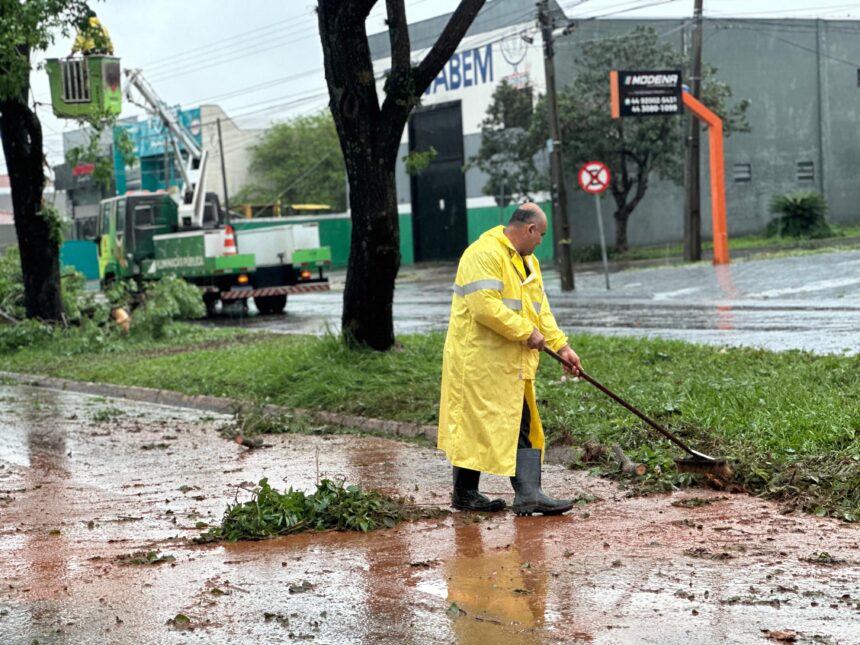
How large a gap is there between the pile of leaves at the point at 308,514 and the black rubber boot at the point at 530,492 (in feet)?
1.68

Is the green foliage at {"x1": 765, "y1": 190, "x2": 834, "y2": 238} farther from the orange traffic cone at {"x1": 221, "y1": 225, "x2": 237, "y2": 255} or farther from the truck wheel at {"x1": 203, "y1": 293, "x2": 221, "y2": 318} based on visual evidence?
the orange traffic cone at {"x1": 221, "y1": 225, "x2": 237, "y2": 255}

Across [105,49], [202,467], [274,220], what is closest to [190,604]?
[202,467]

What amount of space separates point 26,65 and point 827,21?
39430mm

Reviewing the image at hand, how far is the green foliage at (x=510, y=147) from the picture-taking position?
40469 millimetres

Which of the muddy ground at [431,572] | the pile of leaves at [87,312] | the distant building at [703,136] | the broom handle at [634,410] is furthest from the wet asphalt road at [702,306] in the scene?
the distant building at [703,136]

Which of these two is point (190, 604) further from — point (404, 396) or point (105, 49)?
point (105, 49)

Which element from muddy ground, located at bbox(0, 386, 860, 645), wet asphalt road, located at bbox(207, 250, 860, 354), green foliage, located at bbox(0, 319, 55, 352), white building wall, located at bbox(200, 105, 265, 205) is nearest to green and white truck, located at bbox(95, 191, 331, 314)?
wet asphalt road, located at bbox(207, 250, 860, 354)

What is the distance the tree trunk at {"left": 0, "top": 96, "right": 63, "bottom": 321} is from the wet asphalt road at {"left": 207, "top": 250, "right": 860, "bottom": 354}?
171 inches

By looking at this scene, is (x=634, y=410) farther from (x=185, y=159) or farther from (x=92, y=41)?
(x=185, y=159)

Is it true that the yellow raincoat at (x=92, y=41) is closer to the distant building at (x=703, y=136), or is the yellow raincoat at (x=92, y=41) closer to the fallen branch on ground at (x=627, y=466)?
the fallen branch on ground at (x=627, y=466)

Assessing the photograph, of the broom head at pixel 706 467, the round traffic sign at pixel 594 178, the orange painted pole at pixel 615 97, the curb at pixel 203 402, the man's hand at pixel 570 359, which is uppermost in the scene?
the orange painted pole at pixel 615 97

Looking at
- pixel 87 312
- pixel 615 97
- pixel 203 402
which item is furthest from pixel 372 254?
pixel 615 97

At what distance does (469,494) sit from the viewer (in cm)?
757

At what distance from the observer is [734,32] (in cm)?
4622
